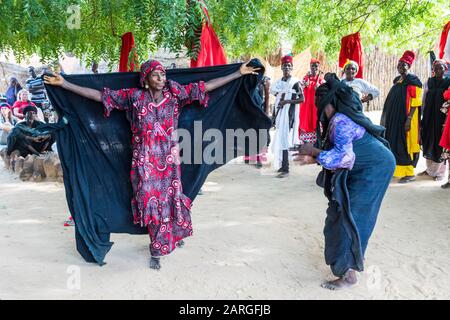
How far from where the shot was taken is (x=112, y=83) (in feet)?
12.8

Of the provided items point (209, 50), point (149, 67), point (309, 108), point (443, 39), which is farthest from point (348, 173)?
point (309, 108)

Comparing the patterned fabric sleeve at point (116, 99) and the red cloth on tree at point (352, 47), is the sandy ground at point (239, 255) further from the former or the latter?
the red cloth on tree at point (352, 47)

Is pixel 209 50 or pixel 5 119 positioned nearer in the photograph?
pixel 209 50

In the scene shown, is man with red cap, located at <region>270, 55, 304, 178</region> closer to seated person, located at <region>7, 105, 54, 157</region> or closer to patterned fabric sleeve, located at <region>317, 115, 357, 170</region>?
patterned fabric sleeve, located at <region>317, 115, 357, 170</region>

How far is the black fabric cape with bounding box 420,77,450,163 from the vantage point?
6828 mm

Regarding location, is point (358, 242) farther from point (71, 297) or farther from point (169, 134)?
point (71, 297)

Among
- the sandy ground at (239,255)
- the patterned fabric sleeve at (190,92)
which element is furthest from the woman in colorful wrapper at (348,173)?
the patterned fabric sleeve at (190,92)

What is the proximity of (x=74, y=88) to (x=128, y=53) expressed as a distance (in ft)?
3.71

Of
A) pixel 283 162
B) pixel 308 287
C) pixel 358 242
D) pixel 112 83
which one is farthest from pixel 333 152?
pixel 283 162

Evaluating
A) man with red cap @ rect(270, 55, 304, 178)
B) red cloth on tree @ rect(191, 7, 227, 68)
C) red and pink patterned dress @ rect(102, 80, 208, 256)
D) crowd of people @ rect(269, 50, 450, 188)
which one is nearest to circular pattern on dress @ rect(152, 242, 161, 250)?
red and pink patterned dress @ rect(102, 80, 208, 256)

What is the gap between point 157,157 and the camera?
3658 millimetres

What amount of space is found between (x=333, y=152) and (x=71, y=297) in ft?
7.58

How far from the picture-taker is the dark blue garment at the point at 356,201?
10.4 feet

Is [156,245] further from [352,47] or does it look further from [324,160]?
[352,47]
